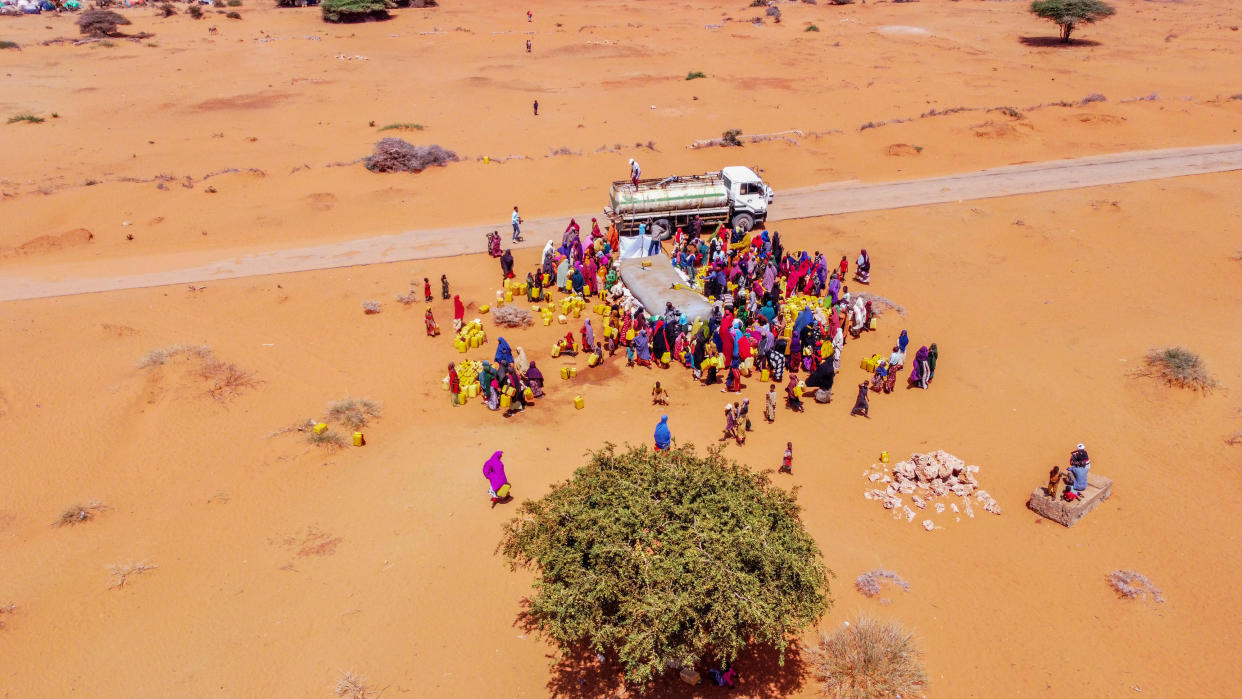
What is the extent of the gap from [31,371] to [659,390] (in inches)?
552

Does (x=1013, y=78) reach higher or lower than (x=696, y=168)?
higher

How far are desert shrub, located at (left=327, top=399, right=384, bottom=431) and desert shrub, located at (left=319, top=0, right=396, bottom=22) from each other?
53116 millimetres

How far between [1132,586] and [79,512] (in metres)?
16.9

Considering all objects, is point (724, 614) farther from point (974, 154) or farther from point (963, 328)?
point (974, 154)

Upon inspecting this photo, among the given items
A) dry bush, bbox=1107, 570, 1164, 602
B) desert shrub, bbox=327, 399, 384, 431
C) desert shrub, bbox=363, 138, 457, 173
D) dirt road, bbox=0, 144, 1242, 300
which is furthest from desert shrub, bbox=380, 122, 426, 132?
dry bush, bbox=1107, 570, 1164, 602

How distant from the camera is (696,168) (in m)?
29.6

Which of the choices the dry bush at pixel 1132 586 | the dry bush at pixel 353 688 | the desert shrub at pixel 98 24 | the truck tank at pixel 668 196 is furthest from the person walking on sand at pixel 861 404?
the desert shrub at pixel 98 24

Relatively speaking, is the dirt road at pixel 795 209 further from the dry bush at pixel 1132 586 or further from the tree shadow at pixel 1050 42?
the tree shadow at pixel 1050 42

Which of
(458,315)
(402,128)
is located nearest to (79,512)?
(458,315)

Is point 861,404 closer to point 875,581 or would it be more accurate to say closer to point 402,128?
point 875,581

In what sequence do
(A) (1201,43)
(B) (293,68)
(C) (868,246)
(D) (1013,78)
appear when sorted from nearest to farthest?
(C) (868,246) < (D) (1013,78) < (B) (293,68) < (A) (1201,43)

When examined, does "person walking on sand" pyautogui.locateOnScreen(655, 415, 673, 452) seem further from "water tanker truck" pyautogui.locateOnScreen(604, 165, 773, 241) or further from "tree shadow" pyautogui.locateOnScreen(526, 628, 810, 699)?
"water tanker truck" pyautogui.locateOnScreen(604, 165, 773, 241)

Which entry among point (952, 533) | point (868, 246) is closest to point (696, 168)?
point (868, 246)

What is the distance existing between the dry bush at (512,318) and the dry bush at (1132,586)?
13.0m
